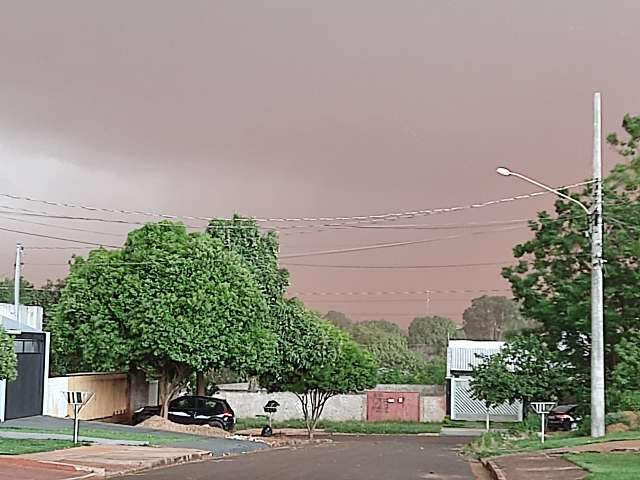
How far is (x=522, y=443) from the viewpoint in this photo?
35.7 metres

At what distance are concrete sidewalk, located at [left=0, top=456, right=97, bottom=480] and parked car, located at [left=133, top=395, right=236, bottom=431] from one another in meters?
21.9

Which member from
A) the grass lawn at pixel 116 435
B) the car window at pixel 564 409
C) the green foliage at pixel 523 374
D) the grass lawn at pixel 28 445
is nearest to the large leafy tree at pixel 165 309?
the grass lawn at pixel 116 435

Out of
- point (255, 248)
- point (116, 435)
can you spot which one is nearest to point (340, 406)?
point (255, 248)

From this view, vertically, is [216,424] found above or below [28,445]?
below

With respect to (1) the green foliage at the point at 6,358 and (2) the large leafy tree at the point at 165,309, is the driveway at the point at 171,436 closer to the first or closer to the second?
(2) the large leafy tree at the point at 165,309

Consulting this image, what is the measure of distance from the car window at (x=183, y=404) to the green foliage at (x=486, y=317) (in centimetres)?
8885

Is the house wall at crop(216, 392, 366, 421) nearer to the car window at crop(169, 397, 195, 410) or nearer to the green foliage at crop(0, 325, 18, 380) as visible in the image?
the car window at crop(169, 397, 195, 410)

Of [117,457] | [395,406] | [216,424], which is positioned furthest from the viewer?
[395,406]

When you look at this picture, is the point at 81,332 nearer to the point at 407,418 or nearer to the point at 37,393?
the point at 37,393

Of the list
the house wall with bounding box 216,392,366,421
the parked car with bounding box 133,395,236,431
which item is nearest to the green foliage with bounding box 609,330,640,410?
the parked car with bounding box 133,395,236,431

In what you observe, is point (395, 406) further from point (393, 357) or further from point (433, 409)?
point (393, 357)

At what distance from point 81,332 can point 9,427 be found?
937 cm

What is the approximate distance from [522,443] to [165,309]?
631 inches

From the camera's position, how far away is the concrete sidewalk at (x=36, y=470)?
22.3m
